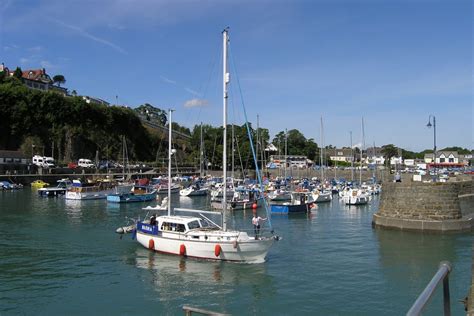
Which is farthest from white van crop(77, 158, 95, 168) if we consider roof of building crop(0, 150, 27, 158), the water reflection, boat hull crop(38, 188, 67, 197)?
the water reflection

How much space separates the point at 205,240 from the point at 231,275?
3.06m

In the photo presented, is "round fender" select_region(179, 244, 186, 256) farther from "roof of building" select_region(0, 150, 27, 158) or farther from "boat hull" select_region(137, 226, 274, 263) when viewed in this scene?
"roof of building" select_region(0, 150, 27, 158)

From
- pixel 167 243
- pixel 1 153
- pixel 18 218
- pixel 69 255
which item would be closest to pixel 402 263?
pixel 167 243

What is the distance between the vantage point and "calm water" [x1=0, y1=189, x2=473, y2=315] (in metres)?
19.0

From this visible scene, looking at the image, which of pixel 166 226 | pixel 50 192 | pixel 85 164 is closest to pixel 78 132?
pixel 85 164

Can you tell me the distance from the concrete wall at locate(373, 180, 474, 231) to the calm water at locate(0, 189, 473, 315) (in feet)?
3.27

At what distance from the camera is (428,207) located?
3584 cm

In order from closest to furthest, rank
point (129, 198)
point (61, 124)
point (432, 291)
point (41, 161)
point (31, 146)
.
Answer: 1. point (432, 291)
2. point (129, 198)
3. point (41, 161)
4. point (31, 146)
5. point (61, 124)

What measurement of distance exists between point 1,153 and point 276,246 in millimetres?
92183

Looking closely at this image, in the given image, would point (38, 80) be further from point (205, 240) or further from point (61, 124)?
point (205, 240)

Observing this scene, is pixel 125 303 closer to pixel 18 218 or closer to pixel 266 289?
pixel 266 289

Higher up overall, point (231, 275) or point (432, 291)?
point (432, 291)

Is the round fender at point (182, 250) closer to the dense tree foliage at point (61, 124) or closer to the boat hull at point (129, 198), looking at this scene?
the boat hull at point (129, 198)

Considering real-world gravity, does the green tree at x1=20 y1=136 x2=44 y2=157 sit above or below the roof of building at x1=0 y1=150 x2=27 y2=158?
above
